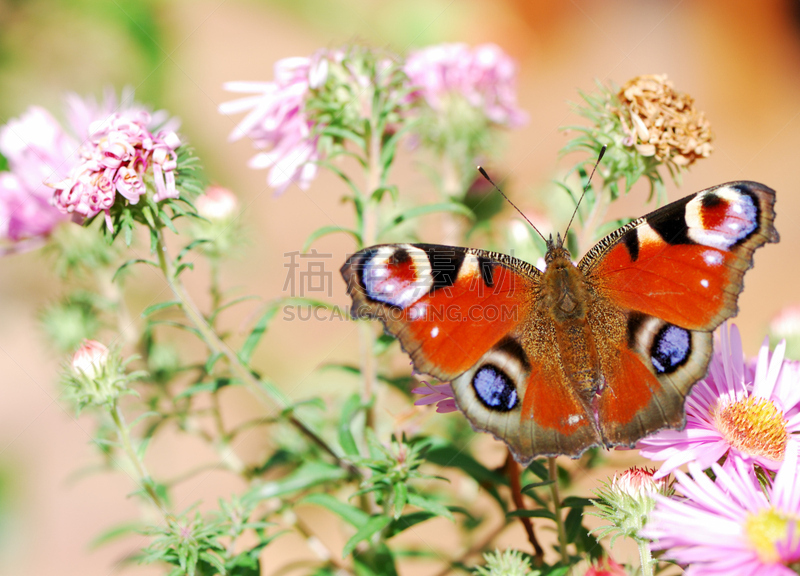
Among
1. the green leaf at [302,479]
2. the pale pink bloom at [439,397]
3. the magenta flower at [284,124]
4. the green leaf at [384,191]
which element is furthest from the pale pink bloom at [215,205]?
the pale pink bloom at [439,397]

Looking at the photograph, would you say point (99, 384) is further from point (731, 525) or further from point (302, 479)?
point (731, 525)

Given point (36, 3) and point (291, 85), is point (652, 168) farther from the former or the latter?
point (36, 3)

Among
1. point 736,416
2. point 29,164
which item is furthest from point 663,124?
point 29,164

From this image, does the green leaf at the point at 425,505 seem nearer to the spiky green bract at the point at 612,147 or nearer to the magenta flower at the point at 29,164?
the spiky green bract at the point at 612,147

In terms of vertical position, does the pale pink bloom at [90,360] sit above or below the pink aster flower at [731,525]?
above

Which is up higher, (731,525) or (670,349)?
(670,349)

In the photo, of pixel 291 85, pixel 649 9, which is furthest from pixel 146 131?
pixel 649 9

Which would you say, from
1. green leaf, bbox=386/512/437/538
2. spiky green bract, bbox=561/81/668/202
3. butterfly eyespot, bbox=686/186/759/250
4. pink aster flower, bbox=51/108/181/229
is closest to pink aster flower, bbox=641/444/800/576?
butterfly eyespot, bbox=686/186/759/250
